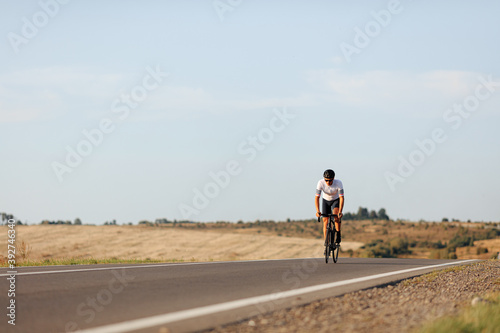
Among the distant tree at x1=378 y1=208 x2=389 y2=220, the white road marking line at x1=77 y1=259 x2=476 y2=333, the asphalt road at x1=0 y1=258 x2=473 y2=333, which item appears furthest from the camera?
the distant tree at x1=378 y1=208 x2=389 y2=220

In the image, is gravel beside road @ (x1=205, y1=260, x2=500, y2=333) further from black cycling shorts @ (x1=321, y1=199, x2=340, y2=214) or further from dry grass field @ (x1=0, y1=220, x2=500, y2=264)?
dry grass field @ (x1=0, y1=220, x2=500, y2=264)

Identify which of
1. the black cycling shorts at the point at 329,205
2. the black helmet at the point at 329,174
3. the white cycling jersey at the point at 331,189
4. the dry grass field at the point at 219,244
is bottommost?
the dry grass field at the point at 219,244

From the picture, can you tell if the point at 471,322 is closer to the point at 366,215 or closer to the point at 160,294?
the point at 160,294

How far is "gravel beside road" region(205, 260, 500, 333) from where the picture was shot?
7043 millimetres

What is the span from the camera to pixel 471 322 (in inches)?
295

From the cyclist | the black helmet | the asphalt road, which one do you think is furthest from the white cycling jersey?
the asphalt road

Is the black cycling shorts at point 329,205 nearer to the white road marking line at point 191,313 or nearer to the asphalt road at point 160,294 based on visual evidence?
the asphalt road at point 160,294

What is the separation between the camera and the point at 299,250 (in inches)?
2096

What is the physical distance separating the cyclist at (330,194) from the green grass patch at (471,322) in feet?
23.7

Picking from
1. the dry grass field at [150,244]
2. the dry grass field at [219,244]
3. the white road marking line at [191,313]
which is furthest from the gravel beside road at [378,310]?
the dry grass field at [150,244]

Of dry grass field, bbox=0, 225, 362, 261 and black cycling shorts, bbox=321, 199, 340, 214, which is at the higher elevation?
black cycling shorts, bbox=321, 199, 340, 214

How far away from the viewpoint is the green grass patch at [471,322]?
6926 millimetres

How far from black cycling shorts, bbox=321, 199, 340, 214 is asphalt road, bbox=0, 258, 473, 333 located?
6.94 feet

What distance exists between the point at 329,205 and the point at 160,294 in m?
7.63
